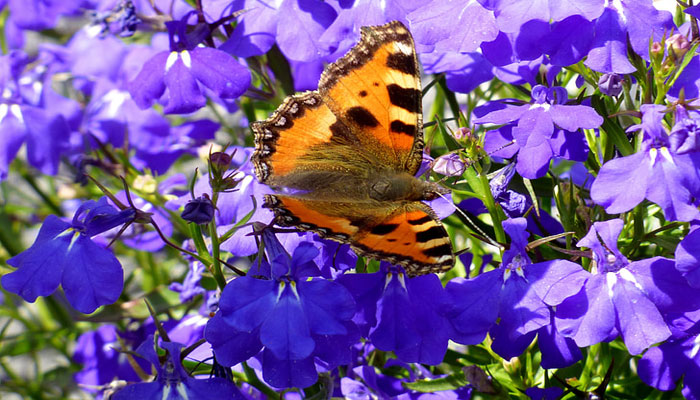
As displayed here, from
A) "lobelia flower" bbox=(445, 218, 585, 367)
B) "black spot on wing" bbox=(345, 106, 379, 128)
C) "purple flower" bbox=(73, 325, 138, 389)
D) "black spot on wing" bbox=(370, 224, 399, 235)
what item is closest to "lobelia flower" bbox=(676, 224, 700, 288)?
"lobelia flower" bbox=(445, 218, 585, 367)

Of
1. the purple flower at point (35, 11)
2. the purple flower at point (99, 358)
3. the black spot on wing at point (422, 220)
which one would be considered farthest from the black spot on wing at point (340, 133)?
the purple flower at point (35, 11)

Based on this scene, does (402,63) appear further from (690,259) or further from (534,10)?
(690,259)

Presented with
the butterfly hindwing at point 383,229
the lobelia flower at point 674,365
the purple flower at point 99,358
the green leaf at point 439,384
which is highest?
the butterfly hindwing at point 383,229

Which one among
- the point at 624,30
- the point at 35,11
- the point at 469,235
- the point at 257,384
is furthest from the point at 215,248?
the point at 35,11

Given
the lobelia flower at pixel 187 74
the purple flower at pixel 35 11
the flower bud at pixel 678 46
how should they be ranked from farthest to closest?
the purple flower at pixel 35 11
the lobelia flower at pixel 187 74
the flower bud at pixel 678 46

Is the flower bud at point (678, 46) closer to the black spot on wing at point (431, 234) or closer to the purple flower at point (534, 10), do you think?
the purple flower at point (534, 10)

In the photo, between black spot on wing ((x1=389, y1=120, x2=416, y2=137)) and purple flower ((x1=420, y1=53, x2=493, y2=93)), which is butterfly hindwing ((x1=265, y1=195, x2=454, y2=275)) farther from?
purple flower ((x1=420, y1=53, x2=493, y2=93))

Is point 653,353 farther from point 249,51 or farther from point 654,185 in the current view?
point 249,51

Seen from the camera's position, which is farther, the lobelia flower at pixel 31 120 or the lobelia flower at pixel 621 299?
the lobelia flower at pixel 31 120
